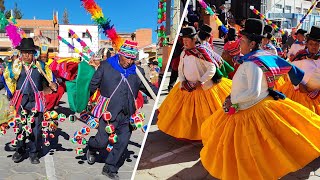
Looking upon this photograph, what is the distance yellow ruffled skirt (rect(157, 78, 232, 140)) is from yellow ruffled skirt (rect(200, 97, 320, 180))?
1.36 metres

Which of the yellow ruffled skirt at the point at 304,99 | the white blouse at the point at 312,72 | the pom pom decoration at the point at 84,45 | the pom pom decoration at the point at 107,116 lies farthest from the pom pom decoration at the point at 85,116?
the white blouse at the point at 312,72

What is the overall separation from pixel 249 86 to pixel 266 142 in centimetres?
51

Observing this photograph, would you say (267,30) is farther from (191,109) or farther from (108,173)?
(108,173)

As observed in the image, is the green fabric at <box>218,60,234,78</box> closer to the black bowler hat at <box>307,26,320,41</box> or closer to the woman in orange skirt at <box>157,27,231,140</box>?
the woman in orange skirt at <box>157,27,231,140</box>

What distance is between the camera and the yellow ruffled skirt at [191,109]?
17.0 feet

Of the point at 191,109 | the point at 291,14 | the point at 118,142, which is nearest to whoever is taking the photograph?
the point at 118,142

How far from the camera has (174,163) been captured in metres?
4.71

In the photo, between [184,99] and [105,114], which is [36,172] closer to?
[105,114]

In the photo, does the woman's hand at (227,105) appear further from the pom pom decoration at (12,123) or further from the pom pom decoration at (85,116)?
the pom pom decoration at (12,123)

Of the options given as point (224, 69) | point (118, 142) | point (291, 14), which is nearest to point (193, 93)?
point (224, 69)

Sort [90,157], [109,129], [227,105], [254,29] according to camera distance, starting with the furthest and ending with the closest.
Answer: [90,157]
[109,129]
[227,105]
[254,29]

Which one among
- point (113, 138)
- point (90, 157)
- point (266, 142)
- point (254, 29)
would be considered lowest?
point (90, 157)

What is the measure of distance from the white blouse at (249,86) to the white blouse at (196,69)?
1.36 m

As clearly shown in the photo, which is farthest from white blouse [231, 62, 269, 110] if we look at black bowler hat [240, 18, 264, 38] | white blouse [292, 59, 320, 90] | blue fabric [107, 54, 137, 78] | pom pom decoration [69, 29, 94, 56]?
pom pom decoration [69, 29, 94, 56]
